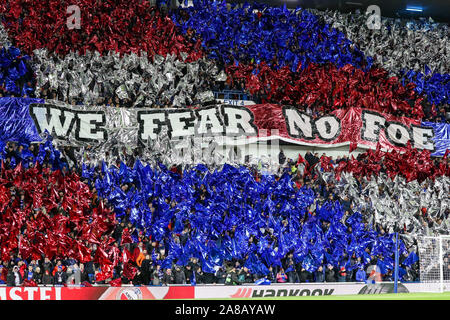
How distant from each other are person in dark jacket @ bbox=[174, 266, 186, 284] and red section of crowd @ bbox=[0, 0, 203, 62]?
268 inches

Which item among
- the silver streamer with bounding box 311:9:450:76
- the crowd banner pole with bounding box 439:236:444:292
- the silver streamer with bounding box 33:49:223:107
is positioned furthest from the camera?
the silver streamer with bounding box 311:9:450:76

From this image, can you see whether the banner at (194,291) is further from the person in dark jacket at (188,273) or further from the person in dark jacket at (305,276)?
the person in dark jacket at (188,273)

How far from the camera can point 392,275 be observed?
12797mm

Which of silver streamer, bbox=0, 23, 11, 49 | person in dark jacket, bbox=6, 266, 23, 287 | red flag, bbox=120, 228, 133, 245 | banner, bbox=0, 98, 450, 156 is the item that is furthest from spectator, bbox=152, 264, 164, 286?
silver streamer, bbox=0, 23, 11, 49

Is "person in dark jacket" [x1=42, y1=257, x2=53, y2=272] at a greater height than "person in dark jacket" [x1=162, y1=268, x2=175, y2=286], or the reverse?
"person in dark jacket" [x1=42, y1=257, x2=53, y2=272]

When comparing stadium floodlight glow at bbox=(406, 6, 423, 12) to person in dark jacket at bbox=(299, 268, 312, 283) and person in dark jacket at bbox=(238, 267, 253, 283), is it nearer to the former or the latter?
person in dark jacket at bbox=(299, 268, 312, 283)

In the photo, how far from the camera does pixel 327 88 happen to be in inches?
663

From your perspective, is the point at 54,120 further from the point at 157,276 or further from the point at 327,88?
the point at 327,88

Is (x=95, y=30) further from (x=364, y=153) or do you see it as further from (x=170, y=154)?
(x=364, y=153)

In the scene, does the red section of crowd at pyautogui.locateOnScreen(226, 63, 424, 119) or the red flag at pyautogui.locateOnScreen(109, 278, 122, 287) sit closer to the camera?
the red flag at pyautogui.locateOnScreen(109, 278, 122, 287)

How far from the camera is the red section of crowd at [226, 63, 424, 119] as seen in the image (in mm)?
16531

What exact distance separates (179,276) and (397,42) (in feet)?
40.5

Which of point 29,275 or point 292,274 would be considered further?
point 292,274

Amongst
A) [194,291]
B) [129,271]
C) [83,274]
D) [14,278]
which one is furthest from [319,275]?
[14,278]
